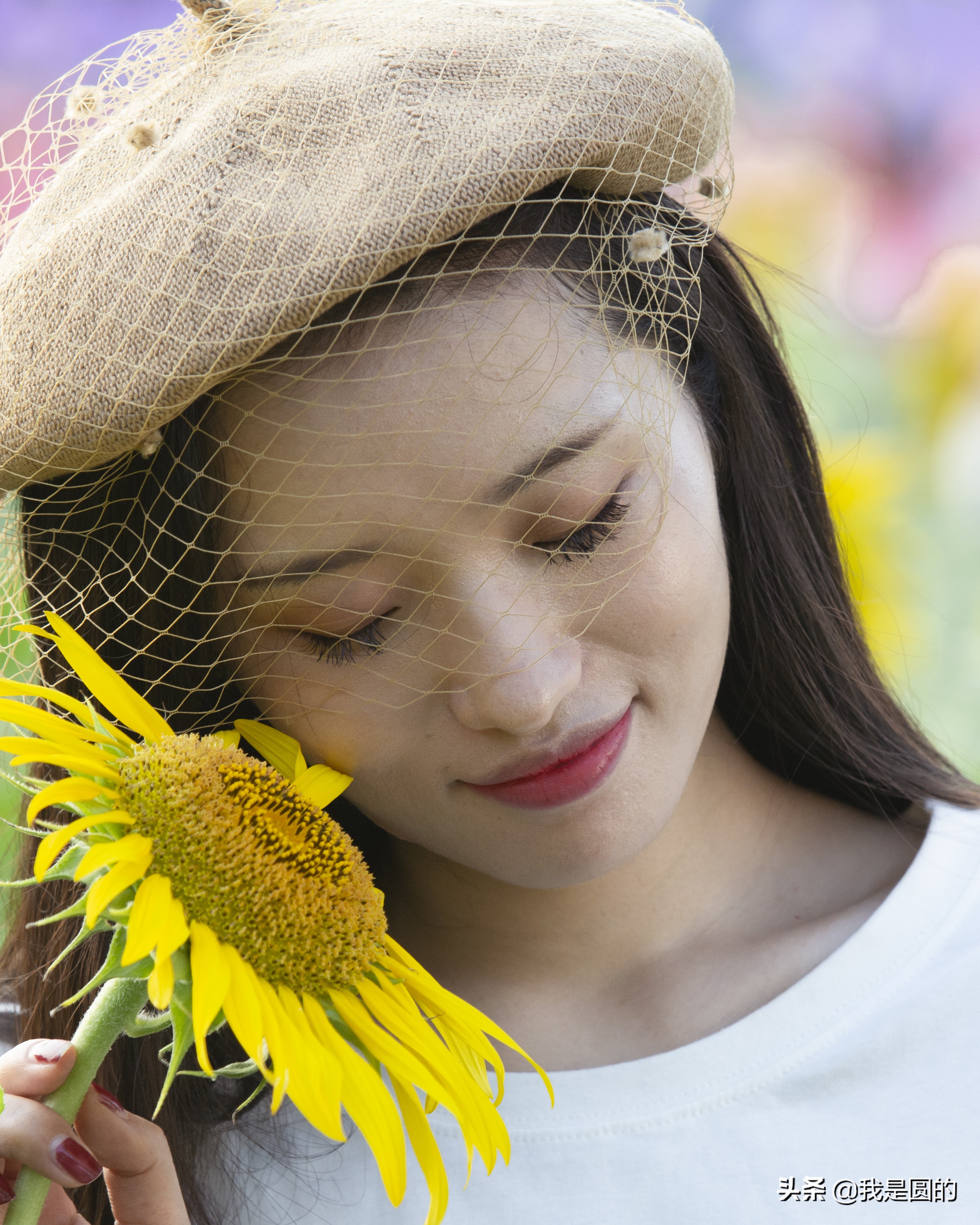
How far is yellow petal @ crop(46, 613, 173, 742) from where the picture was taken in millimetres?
600

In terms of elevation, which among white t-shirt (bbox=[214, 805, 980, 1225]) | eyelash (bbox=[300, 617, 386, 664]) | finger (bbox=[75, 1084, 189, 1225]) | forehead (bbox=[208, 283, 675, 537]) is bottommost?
white t-shirt (bbox=[214, 805, 980, 1225])

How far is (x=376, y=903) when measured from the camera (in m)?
0.64

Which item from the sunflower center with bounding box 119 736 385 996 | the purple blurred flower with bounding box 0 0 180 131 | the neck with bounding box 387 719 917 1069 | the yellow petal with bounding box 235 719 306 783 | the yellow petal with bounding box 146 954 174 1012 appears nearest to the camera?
the yellow petal with bounding box 146 954 174 1012

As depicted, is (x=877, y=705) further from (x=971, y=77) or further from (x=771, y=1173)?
(x=971, y=77)

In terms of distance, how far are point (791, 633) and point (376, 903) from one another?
0.52m

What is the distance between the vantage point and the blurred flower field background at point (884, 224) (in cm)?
152

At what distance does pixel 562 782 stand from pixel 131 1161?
13.3 inches

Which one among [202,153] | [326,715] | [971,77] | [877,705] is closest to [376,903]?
[326,715]

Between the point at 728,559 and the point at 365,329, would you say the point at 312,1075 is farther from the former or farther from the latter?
the point at 728,559

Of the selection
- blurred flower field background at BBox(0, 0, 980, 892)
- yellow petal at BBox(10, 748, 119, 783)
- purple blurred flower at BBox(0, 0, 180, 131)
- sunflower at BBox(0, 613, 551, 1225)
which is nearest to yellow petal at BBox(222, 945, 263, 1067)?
sunflower at BBox(0, 613, 551, 1225)

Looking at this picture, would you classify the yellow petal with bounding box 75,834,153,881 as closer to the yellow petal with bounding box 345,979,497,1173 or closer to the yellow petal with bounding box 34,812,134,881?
the yellow petal with bounding box 34,812,134,881

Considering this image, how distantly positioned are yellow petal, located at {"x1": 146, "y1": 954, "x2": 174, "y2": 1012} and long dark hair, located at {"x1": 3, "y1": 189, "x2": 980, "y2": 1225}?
0.26 m

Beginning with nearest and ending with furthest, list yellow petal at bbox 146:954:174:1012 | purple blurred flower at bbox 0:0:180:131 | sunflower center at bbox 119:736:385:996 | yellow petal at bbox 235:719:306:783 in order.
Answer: yellow petal at bbox 146:954:174:1012 < sunflower center at bbox 119:736:385:996 < yellow petal at bbox 235:719:306:783 < purple blurred flower at bbox 0:0:180:131

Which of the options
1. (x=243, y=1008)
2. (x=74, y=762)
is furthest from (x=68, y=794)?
(x=243, y=1008)
